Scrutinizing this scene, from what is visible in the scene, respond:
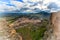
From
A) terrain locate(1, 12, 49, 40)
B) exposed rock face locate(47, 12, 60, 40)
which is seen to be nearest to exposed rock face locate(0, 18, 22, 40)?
terrain locate(1, 12, 49, 40)

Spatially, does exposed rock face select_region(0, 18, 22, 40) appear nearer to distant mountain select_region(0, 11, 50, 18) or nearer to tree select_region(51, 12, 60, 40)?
distant mountain select_region(0, 11, 50, 18)

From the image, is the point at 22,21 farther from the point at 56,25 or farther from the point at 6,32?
the point at 56,25

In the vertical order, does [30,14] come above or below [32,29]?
above

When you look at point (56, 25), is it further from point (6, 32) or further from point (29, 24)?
point (6, 32)

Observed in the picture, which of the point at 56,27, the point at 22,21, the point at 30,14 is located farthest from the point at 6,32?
the point at 56,27

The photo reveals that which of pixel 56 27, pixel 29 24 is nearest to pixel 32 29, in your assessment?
pixel 29 24

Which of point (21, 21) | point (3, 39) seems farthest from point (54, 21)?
point (3, 39)

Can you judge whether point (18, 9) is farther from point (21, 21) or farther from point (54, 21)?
point (54, 21)

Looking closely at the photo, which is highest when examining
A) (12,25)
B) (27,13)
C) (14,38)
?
(27,13)

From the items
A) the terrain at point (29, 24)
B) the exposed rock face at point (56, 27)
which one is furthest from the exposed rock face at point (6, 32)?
the exposed rock face at point (56, 27)
